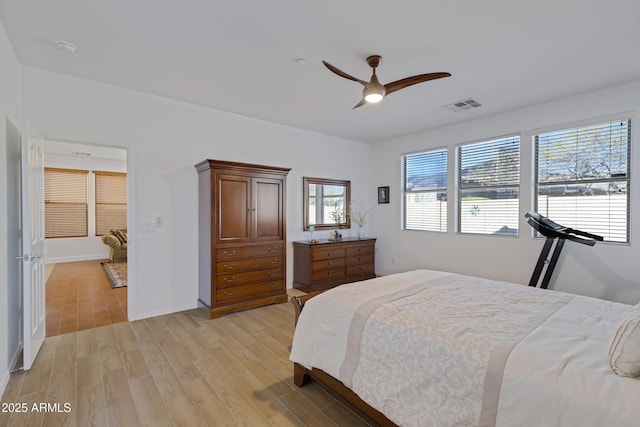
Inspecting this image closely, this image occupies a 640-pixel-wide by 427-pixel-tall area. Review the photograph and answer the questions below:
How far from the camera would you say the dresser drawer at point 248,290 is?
3.73 meters

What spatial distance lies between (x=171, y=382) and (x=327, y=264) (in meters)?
2.90

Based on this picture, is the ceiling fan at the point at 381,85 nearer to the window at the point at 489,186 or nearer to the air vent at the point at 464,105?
the air vent at the point at 464,105

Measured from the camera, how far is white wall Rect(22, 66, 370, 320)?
10.4 ft

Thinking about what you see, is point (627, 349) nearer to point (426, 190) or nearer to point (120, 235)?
point (426, 190)

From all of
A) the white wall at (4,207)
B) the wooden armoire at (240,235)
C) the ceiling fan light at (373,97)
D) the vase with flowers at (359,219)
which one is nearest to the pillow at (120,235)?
the wooden armoire at (240,235)

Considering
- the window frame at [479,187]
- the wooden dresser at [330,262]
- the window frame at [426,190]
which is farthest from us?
the window frame at [426,190]

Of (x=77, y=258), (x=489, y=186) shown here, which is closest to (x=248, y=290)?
(x=489, y=186)

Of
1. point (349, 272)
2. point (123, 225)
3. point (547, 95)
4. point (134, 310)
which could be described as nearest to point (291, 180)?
point (349, 272)

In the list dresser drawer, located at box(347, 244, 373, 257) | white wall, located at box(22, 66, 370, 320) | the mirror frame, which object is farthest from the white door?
dresser drawer, located at box(347, 244, 373, 257)

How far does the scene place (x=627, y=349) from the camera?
3.87ft

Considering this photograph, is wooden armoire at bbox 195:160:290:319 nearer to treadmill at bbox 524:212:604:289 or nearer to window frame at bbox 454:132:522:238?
window frame at bbox 454:132:522:238

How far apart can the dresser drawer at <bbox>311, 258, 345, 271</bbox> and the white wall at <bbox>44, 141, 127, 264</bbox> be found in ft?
A: 17.7

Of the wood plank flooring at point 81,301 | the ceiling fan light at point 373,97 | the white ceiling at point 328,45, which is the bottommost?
the wood plank flooring at point 81,301

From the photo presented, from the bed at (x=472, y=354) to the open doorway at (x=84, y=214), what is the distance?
4.94 metres
